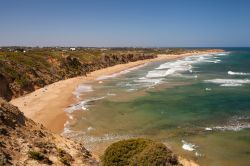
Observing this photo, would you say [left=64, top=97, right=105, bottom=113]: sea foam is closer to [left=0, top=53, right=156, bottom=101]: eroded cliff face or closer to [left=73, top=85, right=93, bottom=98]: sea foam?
[left=73, top=85, right=93, bottom=98]: sea foam

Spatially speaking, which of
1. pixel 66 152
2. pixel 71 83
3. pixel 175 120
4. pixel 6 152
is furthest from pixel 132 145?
pixel 71 83

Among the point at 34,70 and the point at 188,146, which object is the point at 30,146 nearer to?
the point at 188,146

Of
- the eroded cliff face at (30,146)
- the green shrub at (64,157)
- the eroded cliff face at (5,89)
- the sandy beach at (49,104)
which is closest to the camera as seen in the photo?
the eroded cliff face at (30,146)

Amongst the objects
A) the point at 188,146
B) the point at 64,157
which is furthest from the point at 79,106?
the point at 64,157

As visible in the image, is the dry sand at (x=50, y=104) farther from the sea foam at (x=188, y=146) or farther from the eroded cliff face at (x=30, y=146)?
the eroded cliff face at (x=30, y=146)

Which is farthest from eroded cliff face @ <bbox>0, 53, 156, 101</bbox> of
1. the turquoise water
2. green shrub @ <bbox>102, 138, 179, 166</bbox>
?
green shrub @ <bbox>102, 138, 179, 166</bbox>

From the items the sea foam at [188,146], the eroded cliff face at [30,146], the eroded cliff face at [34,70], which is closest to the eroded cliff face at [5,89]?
the eroded cliff face at [34,70]
